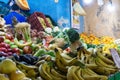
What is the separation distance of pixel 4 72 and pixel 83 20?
270 inches

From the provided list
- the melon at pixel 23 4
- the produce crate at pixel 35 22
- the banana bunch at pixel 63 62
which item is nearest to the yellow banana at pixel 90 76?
the banana bunch at pixel 63 62

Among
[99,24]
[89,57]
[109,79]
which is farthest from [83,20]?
[109,79]

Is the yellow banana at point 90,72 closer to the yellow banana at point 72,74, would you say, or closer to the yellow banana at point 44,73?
the yellow banana at point 72,74

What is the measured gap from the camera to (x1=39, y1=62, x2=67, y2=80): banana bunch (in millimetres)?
2564

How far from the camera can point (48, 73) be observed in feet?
8.59

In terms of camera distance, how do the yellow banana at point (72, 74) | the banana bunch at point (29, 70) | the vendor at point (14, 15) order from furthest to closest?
1. the vendor at point (14, 15)
2. the banana bunch at point (29, 70)
3. the yellow banana at point (72, 74)

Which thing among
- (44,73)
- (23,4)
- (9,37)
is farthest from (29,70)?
(23,4)

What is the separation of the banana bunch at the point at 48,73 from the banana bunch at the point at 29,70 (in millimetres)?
59

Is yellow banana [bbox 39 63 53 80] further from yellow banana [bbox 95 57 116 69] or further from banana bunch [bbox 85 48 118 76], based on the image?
yellow banana [bbox 95 57 116 69]

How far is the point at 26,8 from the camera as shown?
7.53 m

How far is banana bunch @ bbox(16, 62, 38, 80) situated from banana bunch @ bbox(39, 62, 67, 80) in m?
0.06

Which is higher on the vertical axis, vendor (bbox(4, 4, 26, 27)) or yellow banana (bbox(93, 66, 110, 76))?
vendor (bbox(4, 4, 26, 27))

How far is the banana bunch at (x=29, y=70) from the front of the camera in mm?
2602

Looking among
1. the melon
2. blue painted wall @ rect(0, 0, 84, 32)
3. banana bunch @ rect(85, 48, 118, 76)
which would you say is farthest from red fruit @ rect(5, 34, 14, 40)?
banana bunch @ rect(85, 48, 118, 76)
